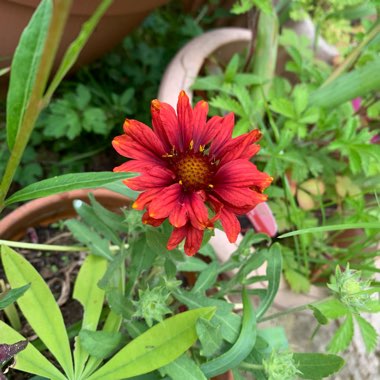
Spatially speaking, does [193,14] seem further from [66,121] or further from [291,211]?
[291,211]

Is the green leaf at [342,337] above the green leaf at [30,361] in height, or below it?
below

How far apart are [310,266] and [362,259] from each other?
0.34ft

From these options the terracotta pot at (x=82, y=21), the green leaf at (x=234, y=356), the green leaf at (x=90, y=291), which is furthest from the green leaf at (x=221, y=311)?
the terracotta pot at (x=82, y=21)

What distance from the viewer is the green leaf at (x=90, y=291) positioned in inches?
26.9

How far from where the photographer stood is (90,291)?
0.71 metres

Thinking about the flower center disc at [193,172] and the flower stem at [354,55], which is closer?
the flower center disc at [193,172]

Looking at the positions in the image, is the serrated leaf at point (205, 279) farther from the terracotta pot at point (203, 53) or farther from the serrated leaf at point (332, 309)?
the terracotta pot at point (203, 53)

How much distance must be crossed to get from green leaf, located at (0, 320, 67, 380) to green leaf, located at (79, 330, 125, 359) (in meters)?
0.04

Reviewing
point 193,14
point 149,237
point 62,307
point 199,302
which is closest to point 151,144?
point 149,237

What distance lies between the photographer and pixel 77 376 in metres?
0.61

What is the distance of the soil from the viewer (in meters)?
0.82

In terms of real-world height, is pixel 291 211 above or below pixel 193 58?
below

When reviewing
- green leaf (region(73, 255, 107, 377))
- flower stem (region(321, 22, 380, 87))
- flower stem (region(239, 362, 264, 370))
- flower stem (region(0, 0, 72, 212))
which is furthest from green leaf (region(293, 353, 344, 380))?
flower stem (region(321, 22, 380, 87))

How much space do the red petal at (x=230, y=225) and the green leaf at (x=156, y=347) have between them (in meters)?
0.12
